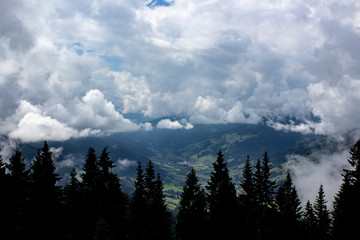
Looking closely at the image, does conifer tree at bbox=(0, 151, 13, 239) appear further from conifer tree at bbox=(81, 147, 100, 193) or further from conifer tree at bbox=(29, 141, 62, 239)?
conifer tree at bbox=(81, 147, 100, 193)

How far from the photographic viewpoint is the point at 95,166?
46781 mm

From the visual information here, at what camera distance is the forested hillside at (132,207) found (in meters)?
29.2

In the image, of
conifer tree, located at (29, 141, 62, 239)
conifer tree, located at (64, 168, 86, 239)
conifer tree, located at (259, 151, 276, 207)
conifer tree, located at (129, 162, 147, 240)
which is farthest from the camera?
conifer tree, located at (259, 151, 276, 207)

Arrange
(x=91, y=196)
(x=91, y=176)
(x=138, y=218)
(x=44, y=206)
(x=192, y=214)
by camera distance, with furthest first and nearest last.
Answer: (x=91, y=176), (x=91, y=196), (x=138, y=218), (x=192, y=214), (x=44, y=206)

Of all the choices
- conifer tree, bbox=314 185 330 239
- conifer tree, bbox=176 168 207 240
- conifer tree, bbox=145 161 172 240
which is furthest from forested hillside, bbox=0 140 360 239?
conifer tree, bbox=314 185 330 239

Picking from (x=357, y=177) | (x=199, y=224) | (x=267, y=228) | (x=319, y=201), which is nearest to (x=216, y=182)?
(x=199, y=224)

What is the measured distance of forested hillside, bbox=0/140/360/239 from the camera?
29.2 meters

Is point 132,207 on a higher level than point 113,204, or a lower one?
lower

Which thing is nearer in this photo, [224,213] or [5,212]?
[5,212]

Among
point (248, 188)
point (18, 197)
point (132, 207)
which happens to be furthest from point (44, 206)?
point (248, 188)

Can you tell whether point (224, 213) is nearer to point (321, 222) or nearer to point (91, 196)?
point (91, 196)

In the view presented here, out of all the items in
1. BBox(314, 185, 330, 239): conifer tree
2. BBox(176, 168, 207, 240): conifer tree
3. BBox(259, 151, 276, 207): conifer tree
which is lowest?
BBox(314, 185, 330, 239): conifer tree

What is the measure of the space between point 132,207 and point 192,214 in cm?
948

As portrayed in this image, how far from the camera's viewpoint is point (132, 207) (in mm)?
43156
